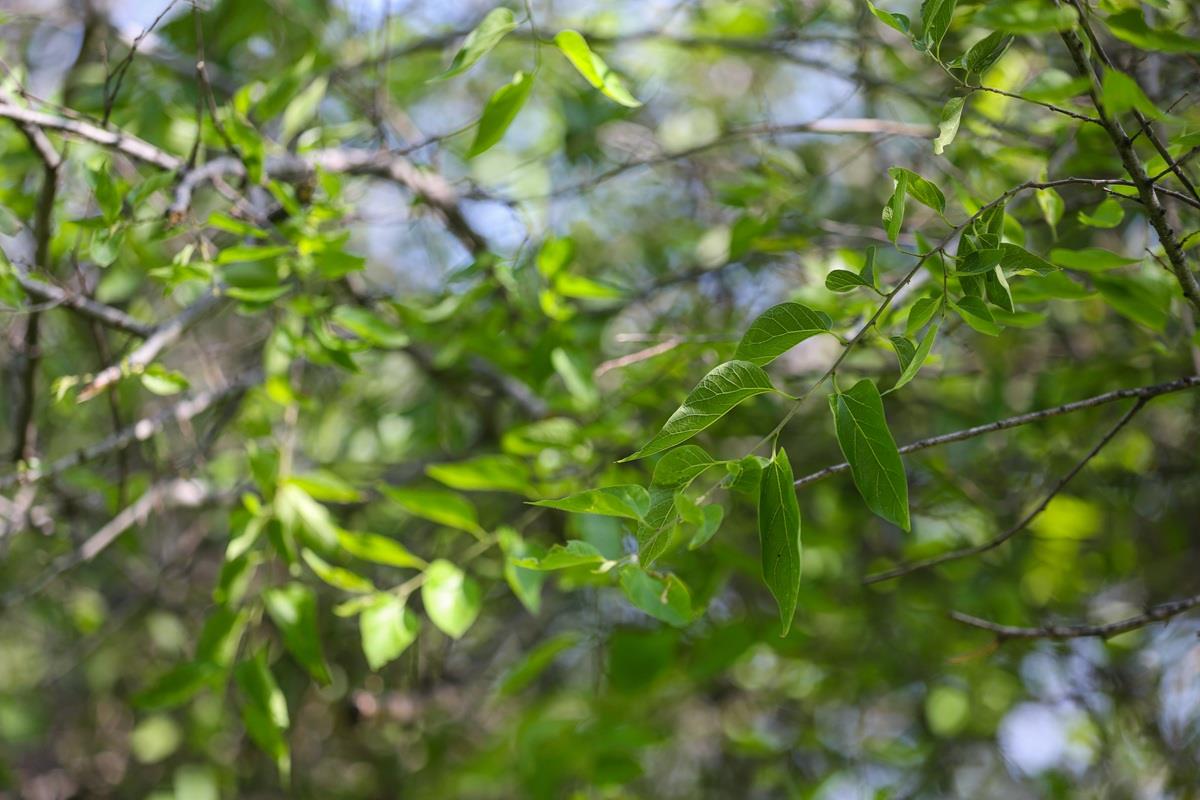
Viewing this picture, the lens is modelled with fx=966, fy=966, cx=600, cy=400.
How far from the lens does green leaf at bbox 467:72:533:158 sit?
45.1 inches

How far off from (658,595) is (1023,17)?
1.80ft

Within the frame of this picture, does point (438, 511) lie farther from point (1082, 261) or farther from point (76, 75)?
point (76, 75)

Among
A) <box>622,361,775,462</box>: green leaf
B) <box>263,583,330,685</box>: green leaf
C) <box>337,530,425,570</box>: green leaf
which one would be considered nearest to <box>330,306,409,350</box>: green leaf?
<box>337,530,425,570</box>: green leaf

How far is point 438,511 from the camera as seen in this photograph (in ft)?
4.44

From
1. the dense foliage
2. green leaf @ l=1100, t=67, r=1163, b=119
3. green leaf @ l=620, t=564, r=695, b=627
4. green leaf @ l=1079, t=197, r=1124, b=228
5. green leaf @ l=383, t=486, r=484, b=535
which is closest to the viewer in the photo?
green leaf @ l=1100, t=67, r=1163, b=119

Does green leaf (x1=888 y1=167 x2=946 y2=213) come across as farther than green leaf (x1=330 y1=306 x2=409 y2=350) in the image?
No

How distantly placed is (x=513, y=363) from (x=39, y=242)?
698mm

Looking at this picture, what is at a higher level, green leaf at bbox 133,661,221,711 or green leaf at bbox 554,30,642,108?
green leaf at bbox 554,30,642,108

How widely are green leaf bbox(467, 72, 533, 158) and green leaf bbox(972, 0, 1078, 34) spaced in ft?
2.00

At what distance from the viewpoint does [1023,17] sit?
64 cm

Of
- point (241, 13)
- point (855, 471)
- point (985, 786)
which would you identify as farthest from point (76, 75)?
point (985, 786)

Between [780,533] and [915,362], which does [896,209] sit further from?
[780,533]

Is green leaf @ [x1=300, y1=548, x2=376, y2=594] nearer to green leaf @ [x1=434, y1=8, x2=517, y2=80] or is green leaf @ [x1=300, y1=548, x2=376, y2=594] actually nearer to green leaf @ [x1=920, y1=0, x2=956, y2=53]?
green leaf @ [x1=434, y1=8, x2=517, y2=80]

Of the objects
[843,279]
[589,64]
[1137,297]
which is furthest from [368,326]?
[1137,297]
